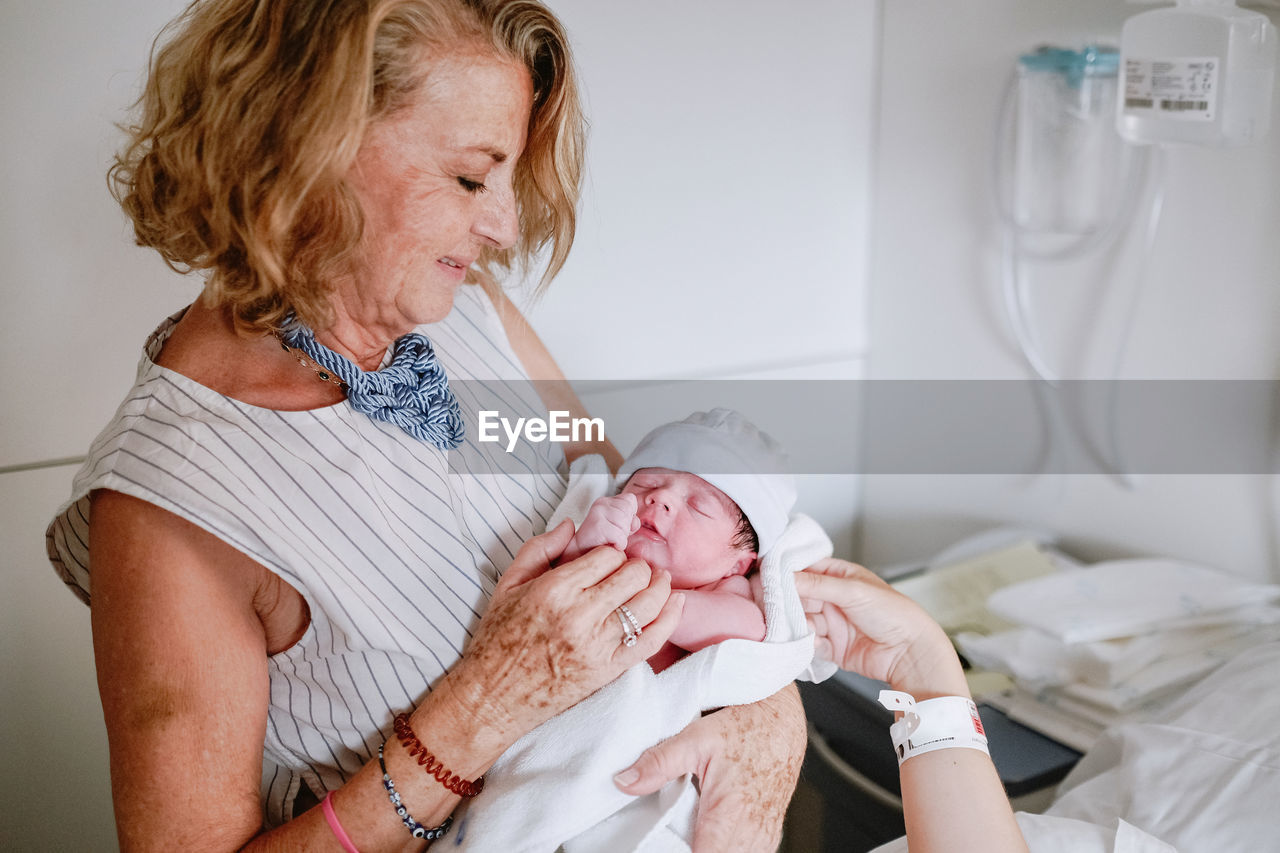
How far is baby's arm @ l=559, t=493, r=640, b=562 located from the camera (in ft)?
3.44

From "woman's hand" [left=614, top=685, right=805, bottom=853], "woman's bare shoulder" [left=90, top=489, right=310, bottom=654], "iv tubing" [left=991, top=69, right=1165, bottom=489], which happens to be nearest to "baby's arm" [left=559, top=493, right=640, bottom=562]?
"woman's hand" [left=614, top=685, right=805, bottom=853]

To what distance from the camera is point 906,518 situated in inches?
91.7

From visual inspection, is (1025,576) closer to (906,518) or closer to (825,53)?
(906,518)

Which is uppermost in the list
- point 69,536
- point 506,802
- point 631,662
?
point 69,536

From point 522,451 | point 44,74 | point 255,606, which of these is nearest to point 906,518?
point 522,451

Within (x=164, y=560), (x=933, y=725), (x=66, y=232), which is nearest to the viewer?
(x=164, y=560)

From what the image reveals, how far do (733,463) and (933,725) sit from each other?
37 cm

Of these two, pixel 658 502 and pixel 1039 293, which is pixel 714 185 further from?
pixel 658 502

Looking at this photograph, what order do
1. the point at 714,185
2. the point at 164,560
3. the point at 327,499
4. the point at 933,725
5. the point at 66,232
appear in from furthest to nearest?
the point at 714,185, the point at 66,232, the point at 933,725, the point at 327,499, the point at 164,560

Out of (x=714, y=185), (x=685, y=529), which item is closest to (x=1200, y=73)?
(x=714, y=185)

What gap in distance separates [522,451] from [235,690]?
48cm

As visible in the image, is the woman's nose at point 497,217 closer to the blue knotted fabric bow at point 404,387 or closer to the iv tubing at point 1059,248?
the blue knotted fabric bow at point 404,387

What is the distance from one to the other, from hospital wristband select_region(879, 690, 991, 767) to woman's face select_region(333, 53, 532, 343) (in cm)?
66

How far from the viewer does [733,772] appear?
103cm
